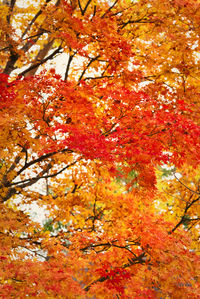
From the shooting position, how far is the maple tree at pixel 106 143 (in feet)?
13.5

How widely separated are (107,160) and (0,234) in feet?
7.25

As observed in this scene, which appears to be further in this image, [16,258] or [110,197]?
[110,197]

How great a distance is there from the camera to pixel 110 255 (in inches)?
221

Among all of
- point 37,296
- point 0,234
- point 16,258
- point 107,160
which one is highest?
point 107,160

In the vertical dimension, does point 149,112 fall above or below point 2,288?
above

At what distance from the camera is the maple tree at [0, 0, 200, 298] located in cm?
412

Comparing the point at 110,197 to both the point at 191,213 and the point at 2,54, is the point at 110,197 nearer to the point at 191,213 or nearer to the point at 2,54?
the point at 191,213

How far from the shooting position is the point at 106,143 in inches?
161

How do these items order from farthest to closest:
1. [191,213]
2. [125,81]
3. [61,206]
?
[191,213]
[61,206]
[125,81]

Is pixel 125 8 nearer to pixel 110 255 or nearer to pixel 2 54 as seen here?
pixel 2 54

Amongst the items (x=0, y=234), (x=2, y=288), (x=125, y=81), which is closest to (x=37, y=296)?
(x=2, y=288)

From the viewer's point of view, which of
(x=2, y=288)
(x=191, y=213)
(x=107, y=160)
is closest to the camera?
(x=2, y=288)

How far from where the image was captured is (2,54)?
6.09 meters

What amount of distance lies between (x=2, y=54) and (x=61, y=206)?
12.4ft
